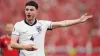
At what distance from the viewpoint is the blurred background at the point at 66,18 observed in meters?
13.0

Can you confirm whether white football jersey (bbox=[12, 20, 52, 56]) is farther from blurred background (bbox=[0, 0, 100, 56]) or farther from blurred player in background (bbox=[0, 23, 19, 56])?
blurred background (bbox=[0, 0, 100, 56])

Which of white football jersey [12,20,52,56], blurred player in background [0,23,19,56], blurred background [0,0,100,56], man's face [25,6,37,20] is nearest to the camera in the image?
man's face [25,6,37,20]

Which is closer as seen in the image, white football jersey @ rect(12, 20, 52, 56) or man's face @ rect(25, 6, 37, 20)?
man's face @ rect(25, 6, 37, 20)

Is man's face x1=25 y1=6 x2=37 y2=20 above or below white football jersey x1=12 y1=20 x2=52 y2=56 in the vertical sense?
above

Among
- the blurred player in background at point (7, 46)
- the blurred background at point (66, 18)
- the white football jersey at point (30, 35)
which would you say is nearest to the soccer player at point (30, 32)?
the white football jersey at point (30, 35)

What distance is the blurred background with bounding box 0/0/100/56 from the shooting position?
12961mm

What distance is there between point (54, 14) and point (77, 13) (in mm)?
847

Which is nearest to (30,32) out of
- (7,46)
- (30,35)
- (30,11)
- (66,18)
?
(30,35)

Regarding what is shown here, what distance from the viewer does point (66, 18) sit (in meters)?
14.6

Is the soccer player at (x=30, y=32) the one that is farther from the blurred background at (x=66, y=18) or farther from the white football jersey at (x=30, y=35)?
the blurred background at (x=66, y=18)

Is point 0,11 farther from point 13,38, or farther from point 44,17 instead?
point 13,38

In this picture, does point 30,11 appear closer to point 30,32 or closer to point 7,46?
point 30,32

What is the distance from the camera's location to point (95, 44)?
1330 centimetres

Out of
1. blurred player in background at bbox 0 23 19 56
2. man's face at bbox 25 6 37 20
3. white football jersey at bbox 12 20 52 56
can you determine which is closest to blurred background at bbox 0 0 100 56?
blurred player in background at bbox 0 23 19 56
